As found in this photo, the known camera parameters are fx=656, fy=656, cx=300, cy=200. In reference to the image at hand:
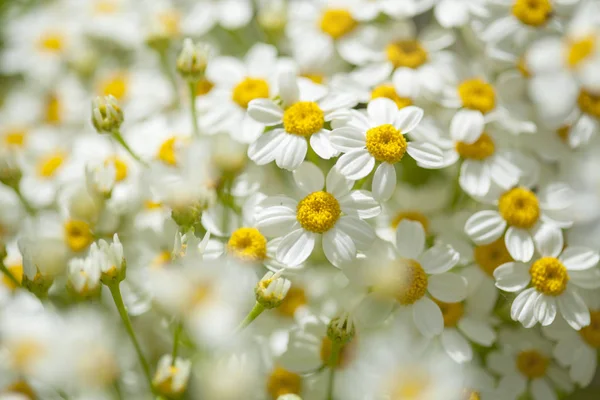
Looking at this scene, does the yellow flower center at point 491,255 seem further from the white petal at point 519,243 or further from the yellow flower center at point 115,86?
the yellow flower center at point 115,86

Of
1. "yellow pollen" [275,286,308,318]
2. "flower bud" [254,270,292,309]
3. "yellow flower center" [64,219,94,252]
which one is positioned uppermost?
"flower bud" [254,270,292,309]

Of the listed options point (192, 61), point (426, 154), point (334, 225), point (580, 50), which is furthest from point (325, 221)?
point (580, 50)

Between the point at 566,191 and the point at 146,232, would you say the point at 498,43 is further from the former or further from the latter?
the point at 146,232

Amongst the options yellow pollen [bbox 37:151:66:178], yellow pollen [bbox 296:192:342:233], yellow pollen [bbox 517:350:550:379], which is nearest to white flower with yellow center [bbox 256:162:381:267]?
yellow pollen [bbox 296:192:342:233]

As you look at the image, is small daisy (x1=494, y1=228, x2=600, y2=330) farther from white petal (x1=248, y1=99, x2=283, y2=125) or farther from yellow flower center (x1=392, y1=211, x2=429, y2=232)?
white petal (x1=248, y1=99, x2=283, y2=125)

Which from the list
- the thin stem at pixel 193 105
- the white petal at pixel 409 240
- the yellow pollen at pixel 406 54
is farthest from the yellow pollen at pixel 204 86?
the white petal at pixel 409 240

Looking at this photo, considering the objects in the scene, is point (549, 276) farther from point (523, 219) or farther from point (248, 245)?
point (248, 245)
